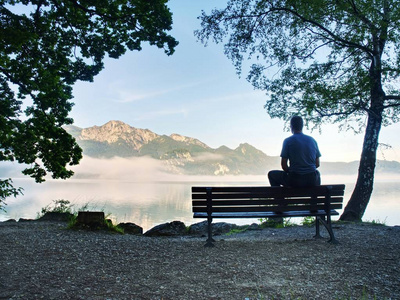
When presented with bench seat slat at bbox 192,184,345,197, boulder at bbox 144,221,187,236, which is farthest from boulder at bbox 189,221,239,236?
bench seat slat at bbox 192,184,345,197

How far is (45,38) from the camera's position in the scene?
10742 mm

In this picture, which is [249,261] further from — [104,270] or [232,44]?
[232,44]

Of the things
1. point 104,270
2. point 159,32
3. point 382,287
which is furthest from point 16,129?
point 382,287

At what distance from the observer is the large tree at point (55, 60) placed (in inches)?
386

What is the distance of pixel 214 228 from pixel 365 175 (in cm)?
596

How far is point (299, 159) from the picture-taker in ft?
23.7

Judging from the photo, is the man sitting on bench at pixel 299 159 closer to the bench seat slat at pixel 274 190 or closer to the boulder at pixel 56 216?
the bench seat slat at pixel 274 190

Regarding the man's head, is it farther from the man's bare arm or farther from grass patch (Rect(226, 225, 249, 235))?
grass patch (Rect(226, 225, 249, 235))

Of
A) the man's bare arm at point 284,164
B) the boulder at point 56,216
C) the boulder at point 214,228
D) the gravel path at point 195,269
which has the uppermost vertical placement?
the man's bare arm at point 284,164

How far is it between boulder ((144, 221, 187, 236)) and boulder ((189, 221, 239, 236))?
31 centimetres

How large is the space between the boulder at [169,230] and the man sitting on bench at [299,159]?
14.4 ft

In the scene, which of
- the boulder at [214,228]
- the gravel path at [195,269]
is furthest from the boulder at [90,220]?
the boulder at [214,228]

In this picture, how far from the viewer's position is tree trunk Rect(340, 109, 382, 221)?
40.1 feet

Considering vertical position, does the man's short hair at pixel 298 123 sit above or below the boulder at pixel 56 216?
above
